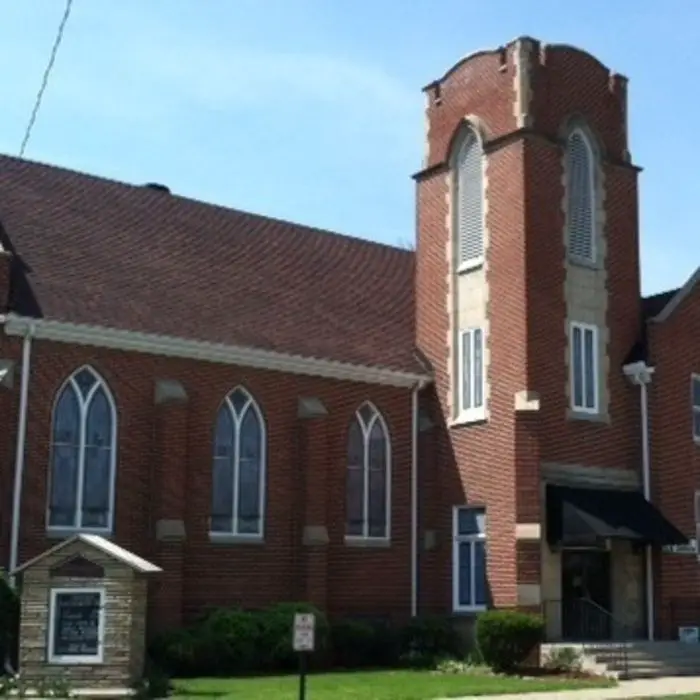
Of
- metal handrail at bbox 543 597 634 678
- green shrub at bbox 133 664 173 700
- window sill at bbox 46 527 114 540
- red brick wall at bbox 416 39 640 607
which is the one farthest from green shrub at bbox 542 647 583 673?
window sill at bbox 46 527 114 540

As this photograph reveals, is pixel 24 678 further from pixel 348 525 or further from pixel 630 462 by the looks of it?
pixel 630 462

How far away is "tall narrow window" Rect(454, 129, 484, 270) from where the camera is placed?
3094 cm

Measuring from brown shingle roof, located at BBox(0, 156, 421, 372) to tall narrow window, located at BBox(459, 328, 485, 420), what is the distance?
1383 millimetres

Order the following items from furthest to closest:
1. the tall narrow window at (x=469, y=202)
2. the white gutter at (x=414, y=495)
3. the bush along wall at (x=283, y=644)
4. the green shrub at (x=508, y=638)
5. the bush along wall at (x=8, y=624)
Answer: the tall narrow window at (x=469, y=202)
the white gutter at (x=414, y=495)
the green shrub at (x=508, y=638)
the bush along wall at (x=283, y=644)
the bush along wall at (x=8, y=624)

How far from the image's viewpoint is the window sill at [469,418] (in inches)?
1164

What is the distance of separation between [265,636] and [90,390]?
20.1ft

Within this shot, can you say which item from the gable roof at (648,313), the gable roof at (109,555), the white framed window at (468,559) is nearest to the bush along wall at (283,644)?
the white framed window at (468,559)

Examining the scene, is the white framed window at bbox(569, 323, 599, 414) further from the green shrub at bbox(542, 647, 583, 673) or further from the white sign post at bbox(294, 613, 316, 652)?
the white sign post at bbox(294, 613, 316, 652)

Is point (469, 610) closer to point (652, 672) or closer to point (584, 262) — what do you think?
point (652, 672)

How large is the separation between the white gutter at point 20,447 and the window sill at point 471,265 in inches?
431

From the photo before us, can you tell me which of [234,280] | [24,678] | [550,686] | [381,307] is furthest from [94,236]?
[550,686]

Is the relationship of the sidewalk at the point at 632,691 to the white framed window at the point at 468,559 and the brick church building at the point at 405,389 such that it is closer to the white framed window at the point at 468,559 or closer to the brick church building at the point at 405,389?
the brick church building at the point at 405,389

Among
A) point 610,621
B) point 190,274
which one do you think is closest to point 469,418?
point 610,621

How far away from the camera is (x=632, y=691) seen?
2238cm
